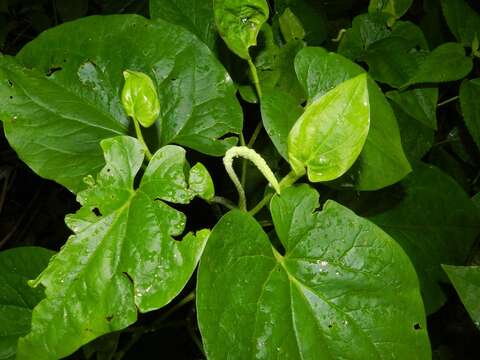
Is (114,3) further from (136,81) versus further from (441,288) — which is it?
(441,288)

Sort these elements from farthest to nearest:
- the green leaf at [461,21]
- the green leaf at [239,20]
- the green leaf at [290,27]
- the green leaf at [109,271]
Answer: the green leaf at [461,21] < the green leaf at [290,27] < the green leaf at [239,20] < the green leaf at [109,271]

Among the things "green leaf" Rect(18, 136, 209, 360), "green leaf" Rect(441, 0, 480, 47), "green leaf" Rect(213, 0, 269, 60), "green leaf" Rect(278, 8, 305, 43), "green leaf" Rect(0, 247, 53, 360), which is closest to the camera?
"green leaf" Rect(18, 136, 209, 360)

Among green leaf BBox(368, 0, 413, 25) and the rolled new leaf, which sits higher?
the rolled new leaf

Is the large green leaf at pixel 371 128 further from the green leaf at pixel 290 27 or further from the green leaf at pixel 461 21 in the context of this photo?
the green leaf at pixel 461 21

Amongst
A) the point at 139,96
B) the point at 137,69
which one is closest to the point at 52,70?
the point at 137,69

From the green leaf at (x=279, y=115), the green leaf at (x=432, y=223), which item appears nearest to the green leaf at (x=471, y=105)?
the green leaf at (x=432, y=223)

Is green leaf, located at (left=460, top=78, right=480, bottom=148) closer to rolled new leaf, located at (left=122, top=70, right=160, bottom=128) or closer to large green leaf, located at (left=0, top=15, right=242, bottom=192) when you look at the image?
large green leaf, located at (left=0, top=15, right=242, bottom=192)

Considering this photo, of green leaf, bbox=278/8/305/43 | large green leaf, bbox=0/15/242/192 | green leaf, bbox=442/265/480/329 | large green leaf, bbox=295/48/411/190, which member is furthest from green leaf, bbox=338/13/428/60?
green leaf, bbox=442/265/480/329

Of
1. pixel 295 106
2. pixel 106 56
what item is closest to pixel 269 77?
pixel 295 106
